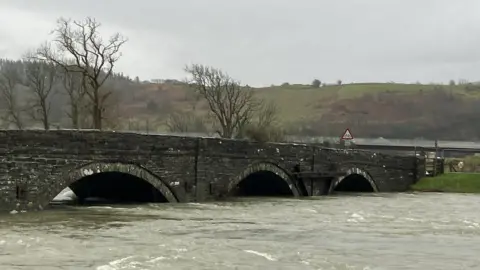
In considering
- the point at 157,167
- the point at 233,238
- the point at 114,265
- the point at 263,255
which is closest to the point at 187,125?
the point at 157,167

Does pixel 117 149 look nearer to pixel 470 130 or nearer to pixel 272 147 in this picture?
pixel 272 147

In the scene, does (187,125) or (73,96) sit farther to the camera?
(187,125)

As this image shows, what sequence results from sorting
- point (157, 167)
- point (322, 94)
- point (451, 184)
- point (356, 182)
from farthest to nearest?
point (322, 94) → point (451, 184) → point (356, 182) → point (157, 167)

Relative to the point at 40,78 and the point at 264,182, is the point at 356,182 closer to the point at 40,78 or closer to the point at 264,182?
the point at 264,182

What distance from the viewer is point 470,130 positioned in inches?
4437

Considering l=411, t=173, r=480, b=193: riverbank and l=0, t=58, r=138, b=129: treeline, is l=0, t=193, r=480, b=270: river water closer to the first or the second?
l=411, t=173, r=480, b=193: riverbank

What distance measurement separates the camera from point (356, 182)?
142ft

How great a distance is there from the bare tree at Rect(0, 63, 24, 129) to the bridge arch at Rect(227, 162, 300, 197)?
2731cm

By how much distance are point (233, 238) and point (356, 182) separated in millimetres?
25677

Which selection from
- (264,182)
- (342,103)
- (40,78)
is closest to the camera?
(264,182)

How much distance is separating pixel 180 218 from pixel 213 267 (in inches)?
316

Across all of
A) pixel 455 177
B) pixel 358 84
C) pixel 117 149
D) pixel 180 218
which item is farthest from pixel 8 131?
pixel 358 84

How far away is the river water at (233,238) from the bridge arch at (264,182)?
4.32 metres

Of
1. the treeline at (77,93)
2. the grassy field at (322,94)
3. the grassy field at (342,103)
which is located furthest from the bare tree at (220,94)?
the grassy field at (322,94)
